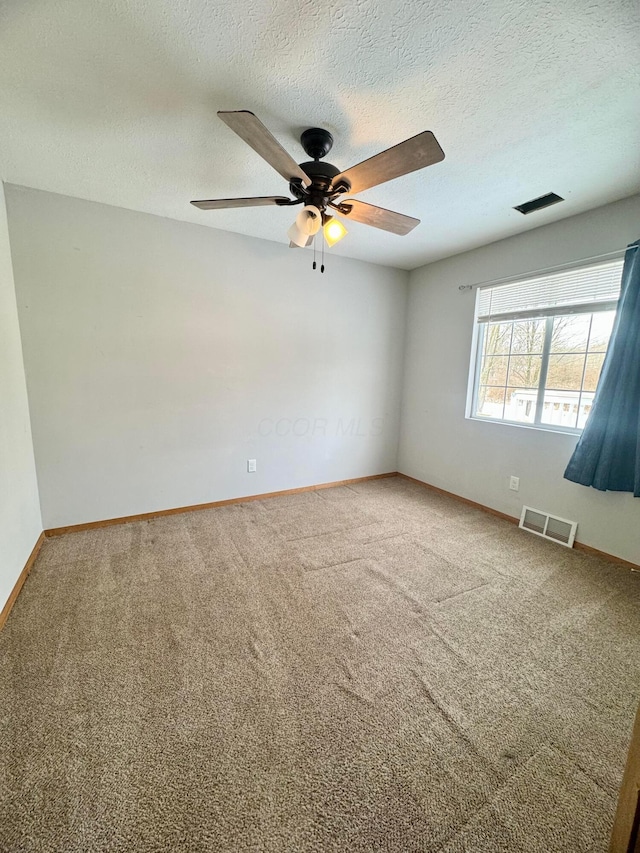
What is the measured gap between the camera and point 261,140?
4.22ft

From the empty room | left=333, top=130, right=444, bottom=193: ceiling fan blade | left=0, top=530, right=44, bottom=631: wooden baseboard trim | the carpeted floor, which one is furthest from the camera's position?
left=0, top=530, right=44, bottom=631: wooden baseboard trim

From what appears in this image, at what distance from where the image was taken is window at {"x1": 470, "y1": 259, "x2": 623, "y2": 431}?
2.50 meters

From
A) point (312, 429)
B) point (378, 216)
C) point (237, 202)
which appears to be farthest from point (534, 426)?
point (237, 202)

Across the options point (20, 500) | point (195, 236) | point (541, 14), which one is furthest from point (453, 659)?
point (195, 236)

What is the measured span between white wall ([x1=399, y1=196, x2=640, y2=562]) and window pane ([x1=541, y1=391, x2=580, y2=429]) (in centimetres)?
14

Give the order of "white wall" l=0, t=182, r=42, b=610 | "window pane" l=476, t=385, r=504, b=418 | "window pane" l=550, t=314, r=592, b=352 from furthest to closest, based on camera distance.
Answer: "window pane" l=476, t=385, r=504, b=418 → "window pane" l=550, t=314, r=592, b=352 → "white wall" l=0, t=182, r=42, b=610

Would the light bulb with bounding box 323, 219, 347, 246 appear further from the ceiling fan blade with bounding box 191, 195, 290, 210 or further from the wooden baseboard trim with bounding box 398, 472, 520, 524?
the wooden baseboard trim with bounding box 398, 472, 520, 524

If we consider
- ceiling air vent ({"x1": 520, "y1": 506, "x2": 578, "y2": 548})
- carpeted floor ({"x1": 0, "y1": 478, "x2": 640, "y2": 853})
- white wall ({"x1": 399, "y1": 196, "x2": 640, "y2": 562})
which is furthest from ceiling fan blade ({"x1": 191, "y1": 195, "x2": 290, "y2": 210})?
ceiling air vent ({"x1": 520, "y1": 506, "x2": 578, "y2": 548})

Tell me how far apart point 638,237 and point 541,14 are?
5.81ft

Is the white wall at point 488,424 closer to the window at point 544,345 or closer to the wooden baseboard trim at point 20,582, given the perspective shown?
the window at point 544,345

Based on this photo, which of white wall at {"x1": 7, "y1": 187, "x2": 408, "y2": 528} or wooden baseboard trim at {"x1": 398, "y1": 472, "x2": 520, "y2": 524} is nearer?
white wall at {"x1": 7, "y1": 187, "x2": 408, "y2": 528}

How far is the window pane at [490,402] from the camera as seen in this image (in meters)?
3.18

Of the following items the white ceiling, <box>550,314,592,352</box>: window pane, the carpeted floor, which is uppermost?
the white ceiling

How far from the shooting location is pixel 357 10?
1.12m
